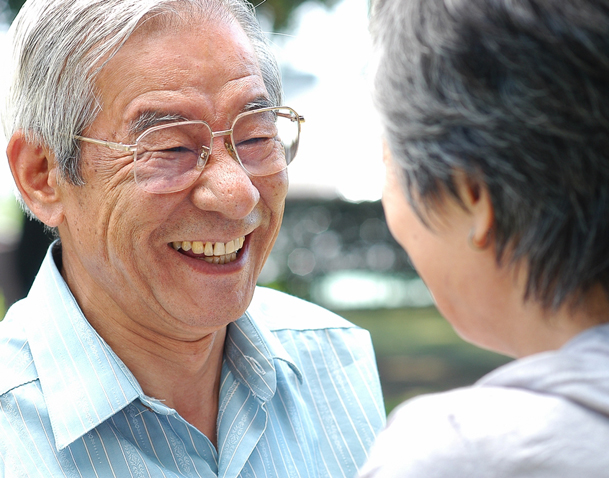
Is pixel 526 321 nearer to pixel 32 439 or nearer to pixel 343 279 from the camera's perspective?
pixel 32 439

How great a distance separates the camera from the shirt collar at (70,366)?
1720mm

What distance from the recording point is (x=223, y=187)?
192cm

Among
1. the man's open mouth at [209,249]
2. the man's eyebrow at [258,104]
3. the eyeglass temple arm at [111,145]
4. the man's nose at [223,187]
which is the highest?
the man's eyebrow at [258,104]

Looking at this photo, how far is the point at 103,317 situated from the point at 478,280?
4.29ft

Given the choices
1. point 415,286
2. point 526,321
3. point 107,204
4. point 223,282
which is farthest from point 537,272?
point 415,286

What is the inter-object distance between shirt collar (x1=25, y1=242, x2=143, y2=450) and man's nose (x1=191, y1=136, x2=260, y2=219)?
20.6 inches

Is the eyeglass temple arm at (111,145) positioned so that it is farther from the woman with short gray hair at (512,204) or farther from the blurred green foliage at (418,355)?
the blurred green foliage at (418,355)

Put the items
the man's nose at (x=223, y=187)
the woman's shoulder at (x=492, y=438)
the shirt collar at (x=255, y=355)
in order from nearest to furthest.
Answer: the woman's shoulder at (x=492, y=438), the man's nose at (x=223, y=187), the shirt collar at (x=255, y=355)

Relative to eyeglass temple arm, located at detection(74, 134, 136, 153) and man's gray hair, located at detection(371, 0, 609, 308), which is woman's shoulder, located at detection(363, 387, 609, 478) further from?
eyeglass temple arm, located at detection(74, 134, 136, 153)

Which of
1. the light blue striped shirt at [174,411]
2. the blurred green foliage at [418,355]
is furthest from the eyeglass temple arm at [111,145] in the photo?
the blurred green foliage at [418,355]

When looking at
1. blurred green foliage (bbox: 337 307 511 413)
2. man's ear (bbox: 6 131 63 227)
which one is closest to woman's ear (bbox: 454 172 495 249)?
man's ear (bbox: 6 131 63 227)

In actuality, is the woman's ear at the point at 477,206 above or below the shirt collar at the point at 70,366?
above

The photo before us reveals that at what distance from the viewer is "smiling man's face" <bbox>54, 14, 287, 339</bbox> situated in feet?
6.06

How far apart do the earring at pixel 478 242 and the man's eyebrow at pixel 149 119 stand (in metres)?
1.09
